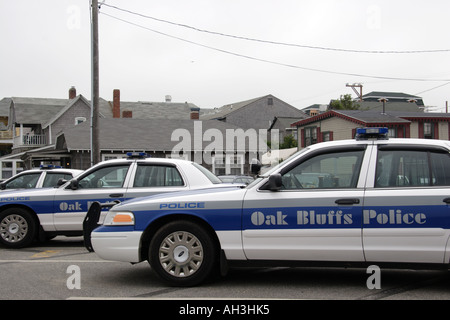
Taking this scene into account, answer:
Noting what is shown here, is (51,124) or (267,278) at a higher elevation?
(51,124)

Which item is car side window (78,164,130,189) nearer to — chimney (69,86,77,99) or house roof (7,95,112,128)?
house roof (7,95,112,128)

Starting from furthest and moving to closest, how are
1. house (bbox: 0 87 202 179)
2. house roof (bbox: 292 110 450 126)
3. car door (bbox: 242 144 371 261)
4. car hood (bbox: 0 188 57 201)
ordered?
1. house (bbox: 0 87 202 179)
2. house roof (bbox: 292 110 450 126)
3. car hood (bbox: 0 188 57 201)
4. car door (bbox: 242 144 371 261)

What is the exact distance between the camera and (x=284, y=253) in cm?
583

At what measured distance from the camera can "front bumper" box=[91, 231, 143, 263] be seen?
6.17 meters

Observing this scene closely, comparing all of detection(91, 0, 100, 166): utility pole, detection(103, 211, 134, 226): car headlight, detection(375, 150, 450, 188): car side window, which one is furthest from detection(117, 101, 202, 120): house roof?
detection(375, 150, 450, 188): car side window

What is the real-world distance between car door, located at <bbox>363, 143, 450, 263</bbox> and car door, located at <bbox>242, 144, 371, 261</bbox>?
0.15 metres

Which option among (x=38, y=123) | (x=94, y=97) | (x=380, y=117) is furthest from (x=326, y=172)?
(x=38, y=123)

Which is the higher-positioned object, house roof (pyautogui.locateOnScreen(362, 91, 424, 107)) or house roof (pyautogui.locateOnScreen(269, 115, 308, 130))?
house roof (pyautogui.locateOnScreen(362, 91, 424, 107))

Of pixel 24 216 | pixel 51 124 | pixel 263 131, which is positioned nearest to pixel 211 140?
pixel 51 124

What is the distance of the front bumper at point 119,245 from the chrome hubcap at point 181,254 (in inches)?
12.9

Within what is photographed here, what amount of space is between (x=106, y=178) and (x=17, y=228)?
2.02 m

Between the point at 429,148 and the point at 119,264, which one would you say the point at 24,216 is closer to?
the point at 119,264

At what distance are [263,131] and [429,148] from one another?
2083 inches
